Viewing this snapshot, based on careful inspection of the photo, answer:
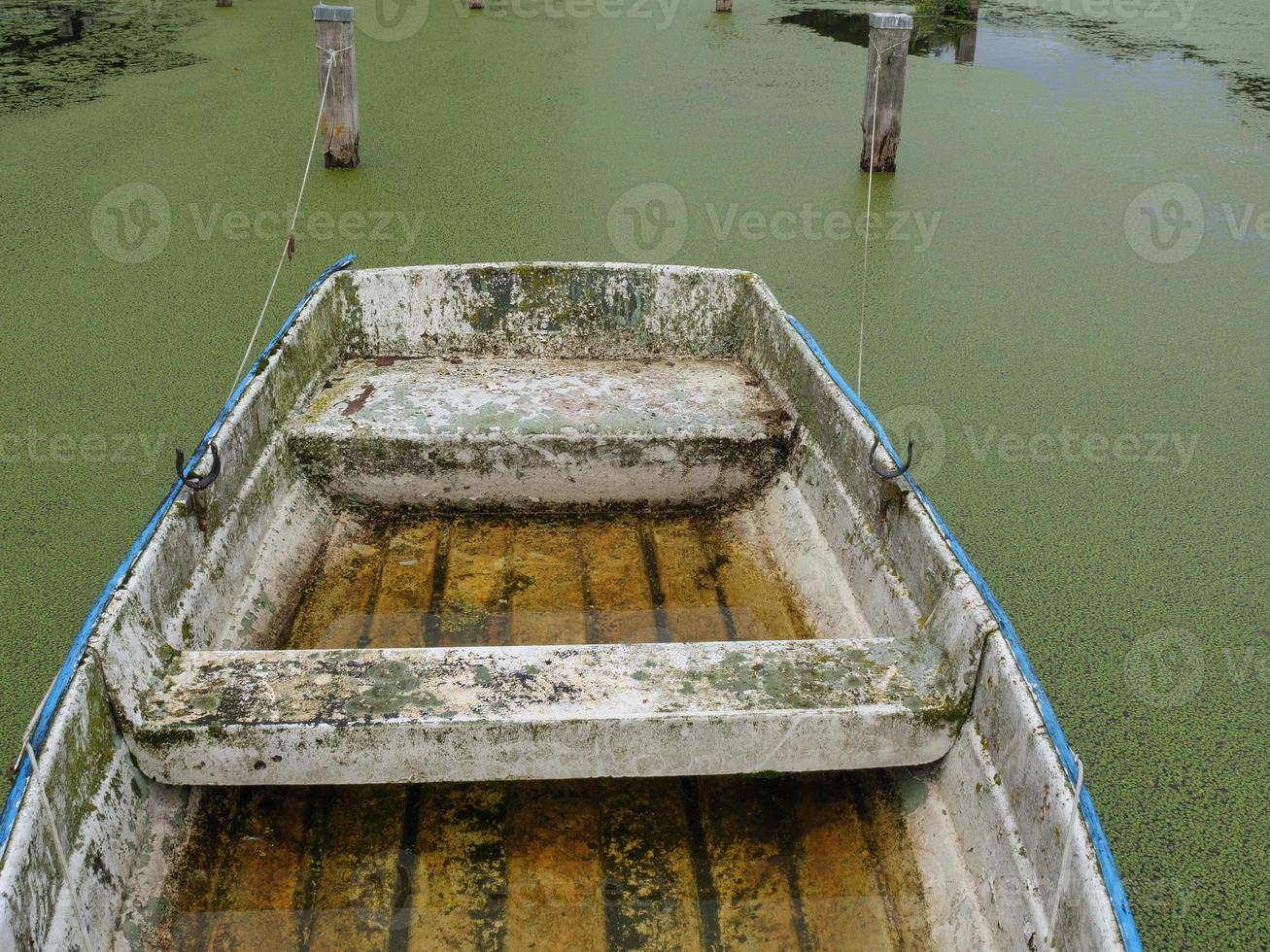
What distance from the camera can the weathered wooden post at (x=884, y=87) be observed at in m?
4.39

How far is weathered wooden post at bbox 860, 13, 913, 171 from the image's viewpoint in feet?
14.4

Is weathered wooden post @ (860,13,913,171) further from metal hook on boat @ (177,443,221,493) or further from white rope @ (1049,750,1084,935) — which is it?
white rope @ (1049,750,1084,935)

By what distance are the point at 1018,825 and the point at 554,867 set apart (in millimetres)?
639

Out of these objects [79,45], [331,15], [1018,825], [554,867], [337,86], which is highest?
[331,15]

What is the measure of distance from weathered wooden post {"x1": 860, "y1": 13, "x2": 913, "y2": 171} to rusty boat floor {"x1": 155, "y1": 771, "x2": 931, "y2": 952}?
142 inches

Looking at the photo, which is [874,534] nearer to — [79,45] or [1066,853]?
[1066,853]

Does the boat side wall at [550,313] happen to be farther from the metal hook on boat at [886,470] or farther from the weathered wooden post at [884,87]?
the weathered wooden post at [884,87]

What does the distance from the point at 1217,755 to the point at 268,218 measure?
3.71 meters

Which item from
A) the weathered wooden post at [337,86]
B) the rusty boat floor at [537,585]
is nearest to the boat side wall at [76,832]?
the rusty boat floor at [537,585]

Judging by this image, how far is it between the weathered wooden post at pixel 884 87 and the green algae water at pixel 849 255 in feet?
0.50

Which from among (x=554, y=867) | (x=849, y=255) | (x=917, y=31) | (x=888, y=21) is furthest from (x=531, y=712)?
(x=917, y=31)

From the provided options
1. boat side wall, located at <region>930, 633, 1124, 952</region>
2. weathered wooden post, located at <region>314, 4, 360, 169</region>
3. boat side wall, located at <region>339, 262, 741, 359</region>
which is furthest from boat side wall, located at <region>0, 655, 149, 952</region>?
weathered wooden post, located at <region>314, 4, 360, 169</region>

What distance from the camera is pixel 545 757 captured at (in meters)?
1.43

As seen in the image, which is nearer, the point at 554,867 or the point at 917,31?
the point at 554,867
